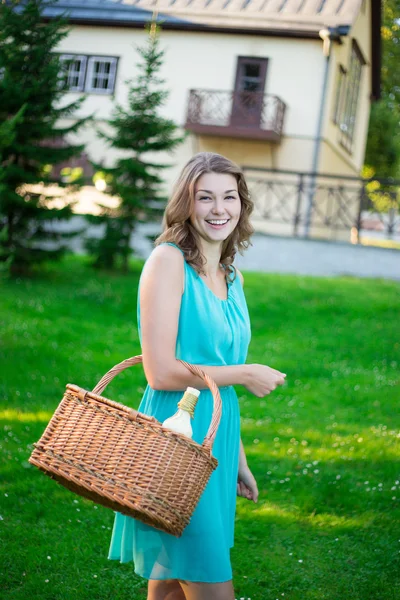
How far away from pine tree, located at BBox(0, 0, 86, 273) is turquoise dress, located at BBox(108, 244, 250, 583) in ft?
33.1

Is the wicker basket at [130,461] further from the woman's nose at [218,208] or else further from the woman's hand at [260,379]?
the woman's nose at [218,208]

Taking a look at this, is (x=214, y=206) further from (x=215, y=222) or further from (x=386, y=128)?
(x=386, y=128)

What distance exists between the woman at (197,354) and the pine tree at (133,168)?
11.2 meters

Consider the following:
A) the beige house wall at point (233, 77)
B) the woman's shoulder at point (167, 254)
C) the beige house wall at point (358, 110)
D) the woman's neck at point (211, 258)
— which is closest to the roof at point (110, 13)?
the beige house wall at point (233, 77)

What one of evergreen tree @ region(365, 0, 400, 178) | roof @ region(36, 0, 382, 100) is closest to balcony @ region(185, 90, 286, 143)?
roof @ region(36, 0, 382, 100)

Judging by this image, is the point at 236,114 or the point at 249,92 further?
the point at 236,114

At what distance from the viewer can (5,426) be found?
6.82m

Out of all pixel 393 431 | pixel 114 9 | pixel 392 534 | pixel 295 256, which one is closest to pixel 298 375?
pixel 393 431

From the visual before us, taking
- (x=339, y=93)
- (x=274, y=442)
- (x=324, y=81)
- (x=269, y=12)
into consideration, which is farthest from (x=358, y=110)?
(x=274, y=442)

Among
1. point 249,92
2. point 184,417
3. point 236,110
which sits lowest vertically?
point 184,417

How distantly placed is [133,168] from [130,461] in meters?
12.0

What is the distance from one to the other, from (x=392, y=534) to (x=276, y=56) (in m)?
20.8

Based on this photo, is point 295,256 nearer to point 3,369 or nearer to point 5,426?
point 3,369

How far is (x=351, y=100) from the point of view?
2773cm
